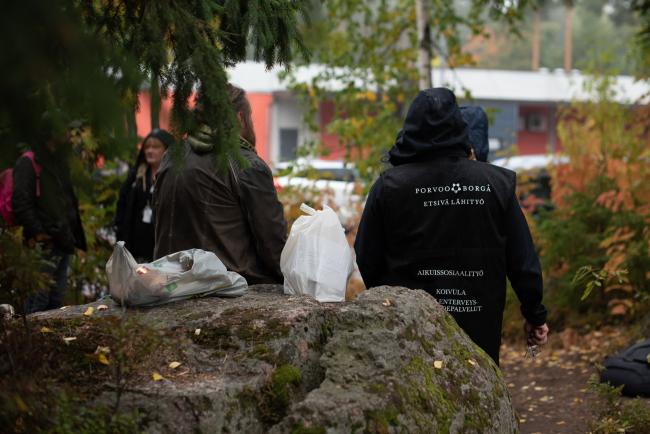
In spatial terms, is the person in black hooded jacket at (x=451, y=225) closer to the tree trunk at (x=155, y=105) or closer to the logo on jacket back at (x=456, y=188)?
the logo on jacket back at (x=456, y=188)

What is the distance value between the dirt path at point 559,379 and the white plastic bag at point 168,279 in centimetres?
268

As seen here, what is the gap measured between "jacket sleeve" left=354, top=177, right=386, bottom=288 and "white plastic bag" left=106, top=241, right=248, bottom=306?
2.13ft

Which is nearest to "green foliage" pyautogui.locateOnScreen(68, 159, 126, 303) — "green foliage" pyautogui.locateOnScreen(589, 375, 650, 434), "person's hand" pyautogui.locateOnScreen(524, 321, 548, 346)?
"green foliage" pyautogui.locateOnScreen(589, 375, 650, 434)

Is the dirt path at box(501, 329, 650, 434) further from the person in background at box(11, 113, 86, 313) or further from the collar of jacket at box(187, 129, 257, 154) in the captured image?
the person in background at box(11, 113, 86, 313)

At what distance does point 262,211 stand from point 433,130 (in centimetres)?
95

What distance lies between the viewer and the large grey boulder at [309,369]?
3281 mm

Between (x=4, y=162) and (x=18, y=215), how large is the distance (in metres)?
4.37

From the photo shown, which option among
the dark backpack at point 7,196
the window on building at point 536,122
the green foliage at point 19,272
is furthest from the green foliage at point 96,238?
the window on building at point 536,122

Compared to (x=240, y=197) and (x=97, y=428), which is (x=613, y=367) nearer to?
(x=240, y=197)

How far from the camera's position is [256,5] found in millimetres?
4238

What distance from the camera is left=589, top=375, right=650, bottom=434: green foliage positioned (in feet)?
17.7

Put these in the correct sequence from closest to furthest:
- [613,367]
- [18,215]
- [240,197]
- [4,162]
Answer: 1. [4,162]
2. [240,197]
3. [613,367]
4. [18,215]

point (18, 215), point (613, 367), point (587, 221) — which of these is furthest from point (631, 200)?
point (18, 215)

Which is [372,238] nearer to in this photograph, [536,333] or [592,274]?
[536,333]
